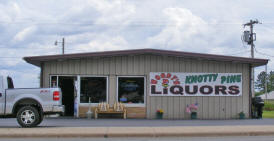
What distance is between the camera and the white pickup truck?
52.1 feet

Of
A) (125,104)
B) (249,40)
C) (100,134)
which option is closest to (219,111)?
(125,104)

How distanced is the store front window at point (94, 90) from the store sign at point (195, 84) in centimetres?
241

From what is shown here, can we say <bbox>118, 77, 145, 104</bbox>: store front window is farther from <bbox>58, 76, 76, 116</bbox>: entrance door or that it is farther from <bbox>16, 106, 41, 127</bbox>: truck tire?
<bbox>16, 106, 41, 127</bbox>: truck tire

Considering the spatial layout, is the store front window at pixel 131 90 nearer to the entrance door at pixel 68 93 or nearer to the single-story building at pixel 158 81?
the single-story building at pixel 158 81

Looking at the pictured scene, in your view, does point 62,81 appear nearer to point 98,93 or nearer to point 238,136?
point 98,93

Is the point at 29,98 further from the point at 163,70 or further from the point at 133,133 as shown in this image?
the point at 163,70

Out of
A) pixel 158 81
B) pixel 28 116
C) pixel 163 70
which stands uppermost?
pixel 163 70

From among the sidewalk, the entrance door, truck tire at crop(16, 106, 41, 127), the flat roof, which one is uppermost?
the flat roof

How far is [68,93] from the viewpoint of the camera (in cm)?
2334

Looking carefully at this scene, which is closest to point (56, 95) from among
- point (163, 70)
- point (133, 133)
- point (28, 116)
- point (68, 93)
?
point (28, 116)

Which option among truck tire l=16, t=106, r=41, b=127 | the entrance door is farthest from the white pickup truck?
the entrance door

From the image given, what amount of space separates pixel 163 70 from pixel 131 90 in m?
1.90

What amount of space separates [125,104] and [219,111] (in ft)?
15.7

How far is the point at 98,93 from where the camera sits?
22.2 meters
